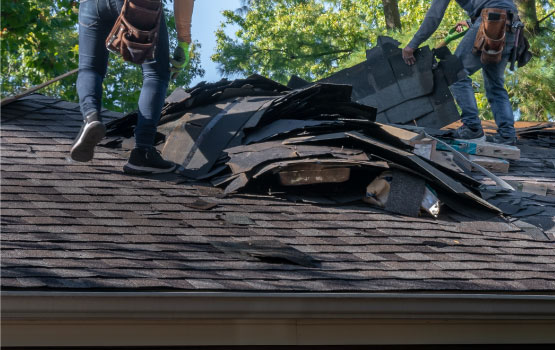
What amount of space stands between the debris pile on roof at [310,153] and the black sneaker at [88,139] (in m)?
0.72

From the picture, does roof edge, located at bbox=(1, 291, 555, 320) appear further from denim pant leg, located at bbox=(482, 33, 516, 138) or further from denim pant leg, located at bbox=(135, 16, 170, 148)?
denim pant leg, located at bbox=(482, 33, 516, 138)

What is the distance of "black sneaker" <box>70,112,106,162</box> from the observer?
5676 mm

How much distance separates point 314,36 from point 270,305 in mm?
23410

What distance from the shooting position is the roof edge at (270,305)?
135 inches

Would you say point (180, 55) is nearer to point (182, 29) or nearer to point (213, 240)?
point (182, 29)

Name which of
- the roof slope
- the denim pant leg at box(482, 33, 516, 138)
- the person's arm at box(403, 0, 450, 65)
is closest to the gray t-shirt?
the person's arm at box(403, 0, 450, 65)

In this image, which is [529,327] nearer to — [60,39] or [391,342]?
[391,342]

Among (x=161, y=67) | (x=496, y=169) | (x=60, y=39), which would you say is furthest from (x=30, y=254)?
(x=60, y=39)

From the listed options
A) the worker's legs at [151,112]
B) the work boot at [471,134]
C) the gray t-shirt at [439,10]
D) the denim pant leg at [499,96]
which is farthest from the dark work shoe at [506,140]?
the worker's legs at [151,112]

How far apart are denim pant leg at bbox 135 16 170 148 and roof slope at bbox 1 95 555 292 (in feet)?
1.00

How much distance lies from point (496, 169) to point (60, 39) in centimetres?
2453

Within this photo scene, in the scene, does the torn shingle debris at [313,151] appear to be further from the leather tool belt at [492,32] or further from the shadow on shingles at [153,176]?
the leather tool belt at [492,32]

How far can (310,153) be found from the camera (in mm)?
5730

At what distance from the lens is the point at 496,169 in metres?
7.50
